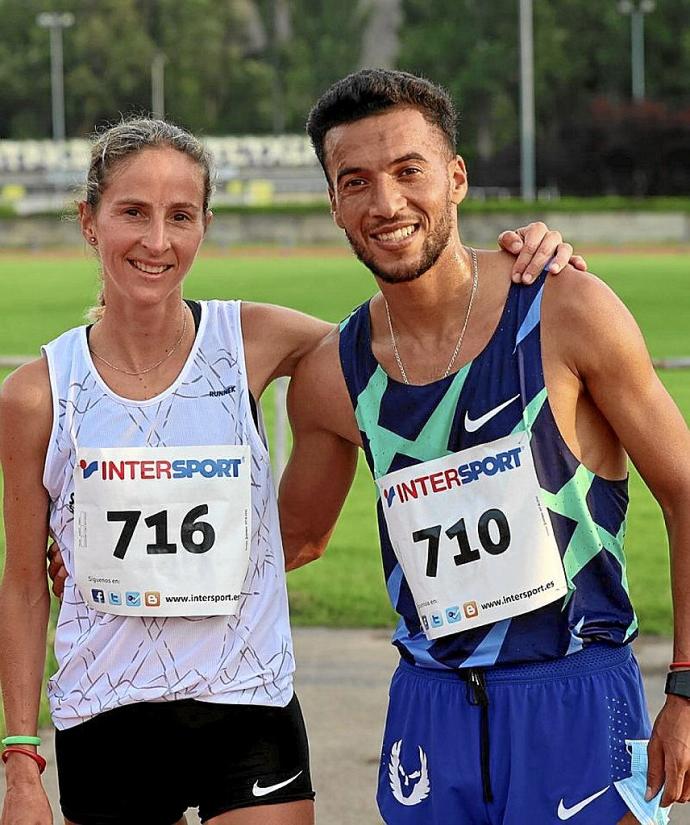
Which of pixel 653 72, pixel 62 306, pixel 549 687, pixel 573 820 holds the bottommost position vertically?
pixel 573 820

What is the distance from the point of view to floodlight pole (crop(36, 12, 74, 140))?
75.3 metres

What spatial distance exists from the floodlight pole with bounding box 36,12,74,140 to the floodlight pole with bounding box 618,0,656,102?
2644cm

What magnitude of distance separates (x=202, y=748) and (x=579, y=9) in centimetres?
7408

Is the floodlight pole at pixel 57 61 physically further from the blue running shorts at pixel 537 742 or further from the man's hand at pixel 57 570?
the blue running shorts at pixel 537 742

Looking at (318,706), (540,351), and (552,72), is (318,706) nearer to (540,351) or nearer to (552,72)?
(540,351)

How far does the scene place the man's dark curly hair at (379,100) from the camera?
10.3ft

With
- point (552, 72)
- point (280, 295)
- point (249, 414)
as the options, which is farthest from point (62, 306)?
point (552, 72)

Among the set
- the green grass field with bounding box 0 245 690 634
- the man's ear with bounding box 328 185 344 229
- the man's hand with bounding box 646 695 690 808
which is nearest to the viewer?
the man's hand with bounding box 646 695 690 808

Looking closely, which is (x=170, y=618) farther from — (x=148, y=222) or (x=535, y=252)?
(x=535, y=252)

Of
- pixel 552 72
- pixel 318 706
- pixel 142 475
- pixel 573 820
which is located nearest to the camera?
pixel 573 820

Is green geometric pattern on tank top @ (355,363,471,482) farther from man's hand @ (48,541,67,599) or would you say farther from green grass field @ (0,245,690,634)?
green grass field @ (0,245,690,634)

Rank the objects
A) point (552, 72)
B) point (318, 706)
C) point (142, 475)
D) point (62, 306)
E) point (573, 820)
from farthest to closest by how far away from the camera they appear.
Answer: point (552, 72) < point (62, 306) < point (318, 706) < point (142, 475) < point (573, 820)

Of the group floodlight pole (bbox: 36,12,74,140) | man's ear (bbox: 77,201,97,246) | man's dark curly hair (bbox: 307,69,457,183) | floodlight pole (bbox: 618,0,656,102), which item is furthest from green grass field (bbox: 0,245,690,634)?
floodlight pole (bbox: 36,12,74,140)

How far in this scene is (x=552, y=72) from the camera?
7306cm
